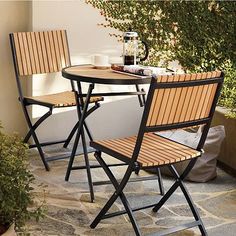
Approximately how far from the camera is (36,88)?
479 centimetres

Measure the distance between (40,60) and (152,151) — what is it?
181 centimetres

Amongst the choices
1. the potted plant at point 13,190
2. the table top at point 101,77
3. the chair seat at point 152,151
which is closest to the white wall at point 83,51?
the table top at point 101,77

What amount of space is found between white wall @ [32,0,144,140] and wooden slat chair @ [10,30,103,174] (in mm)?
143

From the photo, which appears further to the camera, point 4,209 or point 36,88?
point 36,88

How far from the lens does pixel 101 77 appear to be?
349 cm

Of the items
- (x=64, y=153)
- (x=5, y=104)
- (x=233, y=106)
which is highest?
(x=233, y=106)

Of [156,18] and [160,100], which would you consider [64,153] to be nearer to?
[156,18]

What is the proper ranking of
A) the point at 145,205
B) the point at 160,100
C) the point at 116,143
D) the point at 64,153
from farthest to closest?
1. the point at 64,153
2. the point at 145,205
3. the point at 116,143
4. the point at 160,100

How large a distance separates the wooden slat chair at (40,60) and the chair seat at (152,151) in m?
1.02

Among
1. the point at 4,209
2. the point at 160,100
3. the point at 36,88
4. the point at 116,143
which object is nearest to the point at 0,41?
the point at 36,88

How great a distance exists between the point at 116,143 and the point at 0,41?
1833 mm

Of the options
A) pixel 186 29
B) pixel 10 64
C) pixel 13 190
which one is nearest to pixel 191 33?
pixel 186 29

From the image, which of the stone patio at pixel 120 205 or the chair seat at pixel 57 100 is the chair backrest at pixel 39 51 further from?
the stone patio at pixel 120 205

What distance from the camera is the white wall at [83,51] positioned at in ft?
15.5
